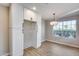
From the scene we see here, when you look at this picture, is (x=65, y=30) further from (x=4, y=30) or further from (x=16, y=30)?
(x=4, y=30)

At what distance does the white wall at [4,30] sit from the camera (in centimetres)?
162

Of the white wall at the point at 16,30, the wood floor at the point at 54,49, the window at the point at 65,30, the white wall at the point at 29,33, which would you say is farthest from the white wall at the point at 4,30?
the window at the point at 65,30

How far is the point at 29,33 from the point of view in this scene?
6.72 ft

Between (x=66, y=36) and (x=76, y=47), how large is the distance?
15.7 inches

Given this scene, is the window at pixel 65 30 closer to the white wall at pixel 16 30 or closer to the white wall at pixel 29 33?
A: the white wall at pixel 29 33

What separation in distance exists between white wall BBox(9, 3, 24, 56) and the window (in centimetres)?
103

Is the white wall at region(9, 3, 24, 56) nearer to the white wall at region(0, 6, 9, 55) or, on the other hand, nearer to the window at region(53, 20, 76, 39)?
the white wall at region(0, 6, 9, 55)

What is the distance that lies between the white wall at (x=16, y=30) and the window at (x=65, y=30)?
1.03 m

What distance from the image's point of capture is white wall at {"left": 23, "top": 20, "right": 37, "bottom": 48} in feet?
6.17

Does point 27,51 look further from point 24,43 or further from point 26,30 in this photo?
point 26,30

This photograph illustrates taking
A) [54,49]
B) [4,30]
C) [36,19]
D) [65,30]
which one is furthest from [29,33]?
[65,30]

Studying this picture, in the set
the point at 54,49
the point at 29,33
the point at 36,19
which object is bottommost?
the point at 54,49

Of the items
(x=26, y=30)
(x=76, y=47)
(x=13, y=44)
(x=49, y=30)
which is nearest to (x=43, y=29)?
(x=49, y=30)

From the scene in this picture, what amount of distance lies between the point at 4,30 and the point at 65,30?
1.61m
